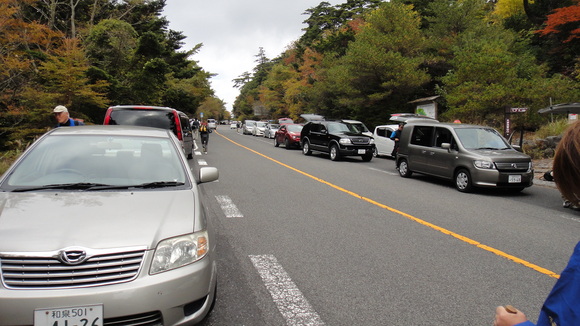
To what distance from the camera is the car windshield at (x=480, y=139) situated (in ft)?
33.8

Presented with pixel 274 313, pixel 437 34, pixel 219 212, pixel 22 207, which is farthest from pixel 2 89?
pixel 437 34

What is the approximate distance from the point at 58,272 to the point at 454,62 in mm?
23182

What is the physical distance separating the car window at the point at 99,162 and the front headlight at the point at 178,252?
3.53 ft

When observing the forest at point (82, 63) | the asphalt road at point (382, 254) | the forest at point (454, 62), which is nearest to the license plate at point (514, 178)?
the asphalt road at point (382, 254)

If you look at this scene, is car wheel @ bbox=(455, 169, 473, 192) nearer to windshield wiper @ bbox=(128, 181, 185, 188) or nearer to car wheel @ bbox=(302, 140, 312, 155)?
windshield wiper @ bbox=(128, 181, 185, 188)

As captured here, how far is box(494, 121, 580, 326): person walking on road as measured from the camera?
1.11 m

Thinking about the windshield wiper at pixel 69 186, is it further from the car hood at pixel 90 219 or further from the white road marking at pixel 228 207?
the white road marking at pixel 228 207

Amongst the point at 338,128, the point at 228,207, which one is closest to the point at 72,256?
the point at 228,207

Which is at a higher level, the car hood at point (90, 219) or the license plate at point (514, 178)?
the car hood at point (90, 219)

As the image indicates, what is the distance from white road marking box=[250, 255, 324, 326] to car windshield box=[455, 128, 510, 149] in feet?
A: 25.2

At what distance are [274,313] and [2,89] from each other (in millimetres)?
20645

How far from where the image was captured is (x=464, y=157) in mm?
9867

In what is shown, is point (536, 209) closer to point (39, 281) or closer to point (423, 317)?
point (423, 317)

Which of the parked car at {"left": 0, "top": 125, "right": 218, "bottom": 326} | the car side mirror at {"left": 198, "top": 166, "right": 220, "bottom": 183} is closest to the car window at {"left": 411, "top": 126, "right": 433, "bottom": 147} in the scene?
the car side mirror at {"left": 198, "top": 166, "right": 220, "bottom": 183}
